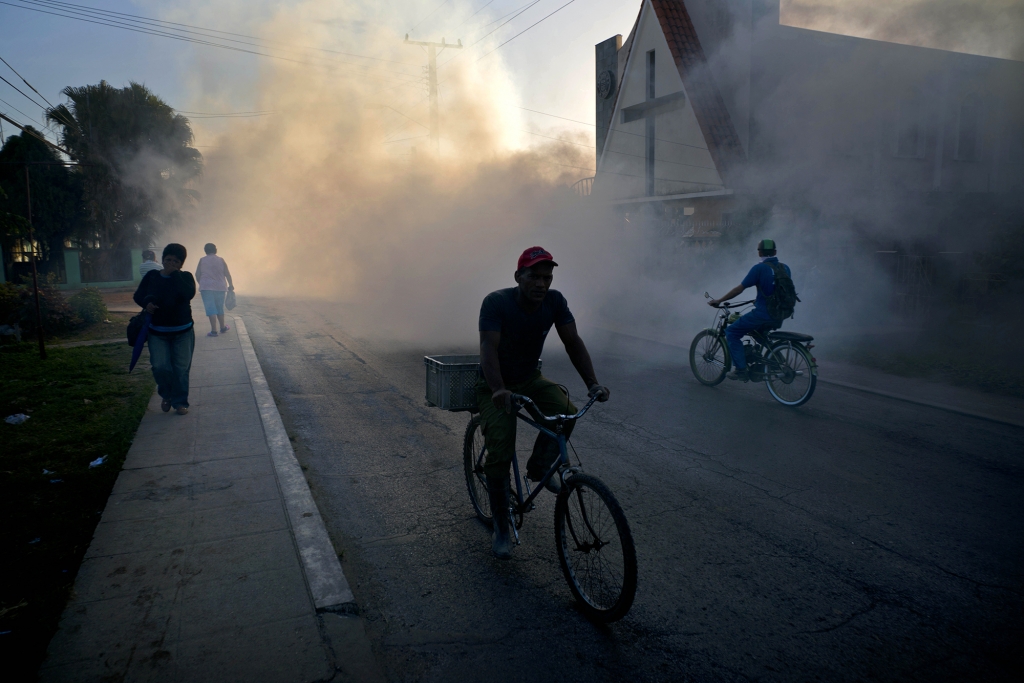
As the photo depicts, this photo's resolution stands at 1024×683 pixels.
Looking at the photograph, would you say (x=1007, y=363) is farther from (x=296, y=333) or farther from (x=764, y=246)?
(x=296, y=333)

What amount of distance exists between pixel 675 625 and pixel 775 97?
14.2 m

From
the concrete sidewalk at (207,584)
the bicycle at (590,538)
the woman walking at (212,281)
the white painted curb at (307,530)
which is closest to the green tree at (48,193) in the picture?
the woman walking at (212,281)

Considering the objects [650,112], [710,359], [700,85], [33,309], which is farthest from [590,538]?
[650,112]

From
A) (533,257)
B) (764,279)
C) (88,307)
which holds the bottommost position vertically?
(88,307)

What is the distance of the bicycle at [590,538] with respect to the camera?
9.48 ft

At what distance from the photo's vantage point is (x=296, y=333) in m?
12.9

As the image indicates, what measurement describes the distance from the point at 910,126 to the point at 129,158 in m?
31.0

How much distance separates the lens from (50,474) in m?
4.83

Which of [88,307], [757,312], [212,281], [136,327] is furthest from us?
[88,307]

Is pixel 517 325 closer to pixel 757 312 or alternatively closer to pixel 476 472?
pixel 476 472

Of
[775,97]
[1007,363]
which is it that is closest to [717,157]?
[775,97]

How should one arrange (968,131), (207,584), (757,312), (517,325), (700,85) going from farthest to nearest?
(700,85) → (968,131) → (757,312) → (517,325) → (207,584)

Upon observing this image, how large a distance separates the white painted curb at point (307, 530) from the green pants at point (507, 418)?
93 centimetres

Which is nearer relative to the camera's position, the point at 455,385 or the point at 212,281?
the point at 455,385
